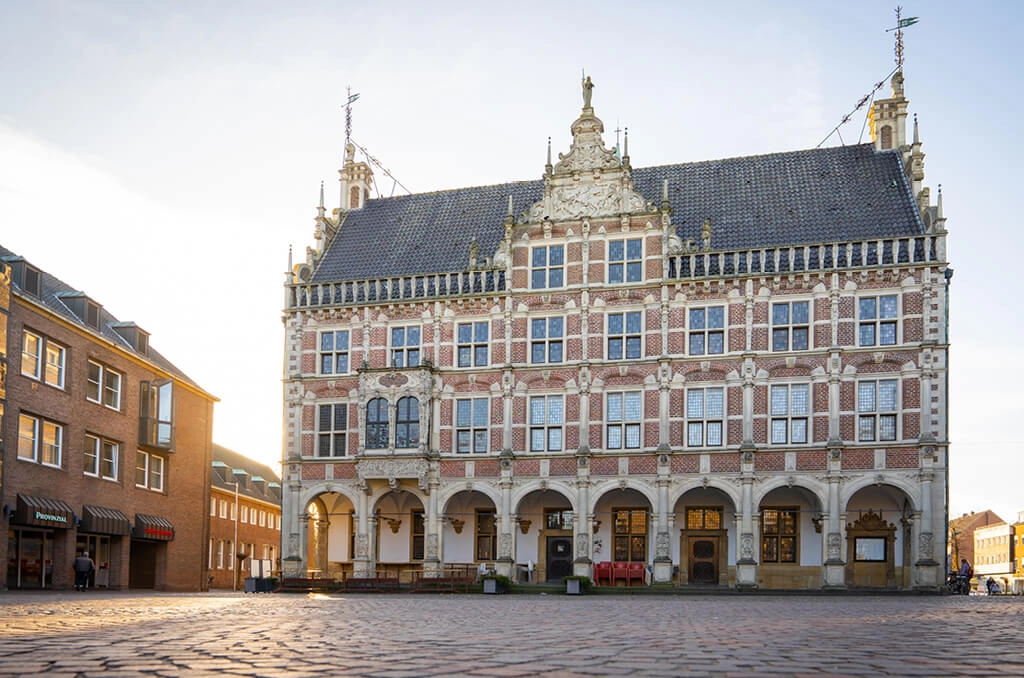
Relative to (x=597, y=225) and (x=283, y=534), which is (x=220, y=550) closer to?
(x=283, y=534)

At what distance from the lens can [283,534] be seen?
46750mm

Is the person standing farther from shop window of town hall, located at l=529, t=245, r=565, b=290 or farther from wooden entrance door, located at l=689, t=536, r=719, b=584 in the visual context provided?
wooden entrance door, located at l=689, t=536, r=719, b=584

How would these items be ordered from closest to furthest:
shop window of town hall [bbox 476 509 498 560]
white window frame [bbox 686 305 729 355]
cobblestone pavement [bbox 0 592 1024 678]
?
cobblestone pavement [bbox 0 592 1024 678]
white window frame [bbox 686 305 729 355]
shop window of town hall [bbox 476 509 498 560]

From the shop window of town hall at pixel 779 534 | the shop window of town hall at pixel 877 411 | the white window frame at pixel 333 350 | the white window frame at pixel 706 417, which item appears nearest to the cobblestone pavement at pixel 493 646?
the shop window of town hall at pixel 877 411

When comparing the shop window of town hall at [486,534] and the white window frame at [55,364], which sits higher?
the white window frame at [55,364]

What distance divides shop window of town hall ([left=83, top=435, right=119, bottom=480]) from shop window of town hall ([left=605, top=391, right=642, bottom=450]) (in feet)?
64.6

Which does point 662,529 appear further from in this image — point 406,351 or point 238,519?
point 238,519

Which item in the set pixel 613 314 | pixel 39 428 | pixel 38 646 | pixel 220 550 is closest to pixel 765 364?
→ pixel 613 314

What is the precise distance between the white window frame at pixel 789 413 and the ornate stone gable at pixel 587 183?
9.21 meters

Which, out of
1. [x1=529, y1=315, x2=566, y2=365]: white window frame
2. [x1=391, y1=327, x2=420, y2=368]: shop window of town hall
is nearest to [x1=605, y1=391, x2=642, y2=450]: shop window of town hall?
[x1=529, y1=315, x2=566, y2=365]: white window frame

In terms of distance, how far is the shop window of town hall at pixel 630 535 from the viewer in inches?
1731

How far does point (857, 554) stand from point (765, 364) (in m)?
8.04

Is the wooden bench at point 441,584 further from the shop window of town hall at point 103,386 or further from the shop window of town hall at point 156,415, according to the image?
the shop window of town hall at point 103,386

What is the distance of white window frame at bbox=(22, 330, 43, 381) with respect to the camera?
37.0 metres
